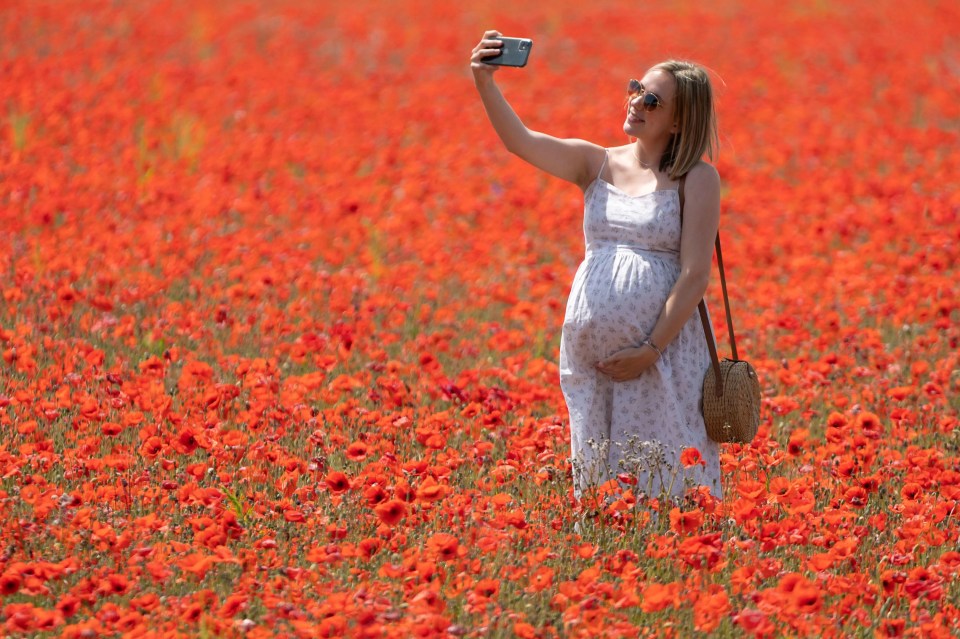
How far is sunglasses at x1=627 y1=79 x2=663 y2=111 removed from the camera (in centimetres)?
416

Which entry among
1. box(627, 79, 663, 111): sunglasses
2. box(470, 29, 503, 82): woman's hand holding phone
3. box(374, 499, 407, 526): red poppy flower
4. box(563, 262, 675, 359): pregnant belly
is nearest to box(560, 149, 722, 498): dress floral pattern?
box(563, 262, 675, 359): pregnant belly

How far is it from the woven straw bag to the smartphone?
0.67m

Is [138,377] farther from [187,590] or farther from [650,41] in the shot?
[650,41]

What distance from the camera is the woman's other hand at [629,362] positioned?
164 inches

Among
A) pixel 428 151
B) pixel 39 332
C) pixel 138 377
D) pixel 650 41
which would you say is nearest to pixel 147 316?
pixel 39 332

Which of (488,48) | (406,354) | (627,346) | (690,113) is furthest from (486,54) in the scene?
(406,354)

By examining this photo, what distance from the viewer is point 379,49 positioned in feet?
51.3

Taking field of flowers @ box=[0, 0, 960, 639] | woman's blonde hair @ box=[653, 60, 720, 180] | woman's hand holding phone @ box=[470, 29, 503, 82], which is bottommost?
field of flowers @ box=[0, 0, 960, 639]

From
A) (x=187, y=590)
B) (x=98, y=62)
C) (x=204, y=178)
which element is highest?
(x=98, y=62)

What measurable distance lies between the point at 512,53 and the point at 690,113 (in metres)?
0.63

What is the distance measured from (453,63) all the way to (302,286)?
28.7ft

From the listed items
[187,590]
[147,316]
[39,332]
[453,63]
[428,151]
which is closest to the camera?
Result: [187,590]

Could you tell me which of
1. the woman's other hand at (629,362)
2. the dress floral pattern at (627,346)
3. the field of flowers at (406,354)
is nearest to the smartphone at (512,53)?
the dress floral pattern at (627,346)

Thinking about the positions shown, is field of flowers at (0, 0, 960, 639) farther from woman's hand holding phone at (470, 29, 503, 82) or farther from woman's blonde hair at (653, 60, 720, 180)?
woman's hand holding phone at (470, 29, 503, 82)
